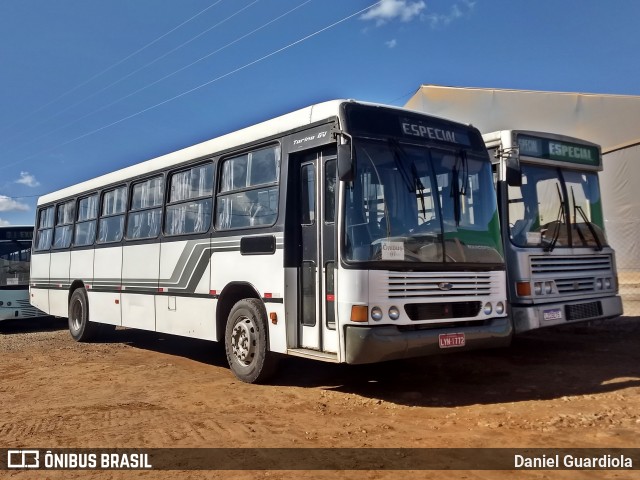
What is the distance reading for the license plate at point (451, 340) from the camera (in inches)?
247

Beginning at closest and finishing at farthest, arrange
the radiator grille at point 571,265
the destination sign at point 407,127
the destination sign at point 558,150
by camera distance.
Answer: the destination sign at point 407,127, the radiator grille at point 571,265, the destination sign at point 558,150

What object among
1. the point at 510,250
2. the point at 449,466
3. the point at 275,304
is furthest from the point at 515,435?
the point at 510,250

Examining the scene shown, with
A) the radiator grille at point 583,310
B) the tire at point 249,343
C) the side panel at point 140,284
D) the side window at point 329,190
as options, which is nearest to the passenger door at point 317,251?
the side window at point 329,190

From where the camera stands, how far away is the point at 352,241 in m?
6.05

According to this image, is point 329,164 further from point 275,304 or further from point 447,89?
point 447,89

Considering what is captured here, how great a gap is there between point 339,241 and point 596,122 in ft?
68.4

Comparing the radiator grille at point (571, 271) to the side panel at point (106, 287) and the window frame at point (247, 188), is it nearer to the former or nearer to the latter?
the window frame at point (247, 188)

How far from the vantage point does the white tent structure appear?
733 inches

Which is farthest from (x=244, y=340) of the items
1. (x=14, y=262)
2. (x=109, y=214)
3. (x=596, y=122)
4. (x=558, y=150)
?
(x=596, y=122)

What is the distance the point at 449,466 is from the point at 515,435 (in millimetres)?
1014

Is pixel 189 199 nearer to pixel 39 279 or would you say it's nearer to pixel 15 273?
pixel 39 279

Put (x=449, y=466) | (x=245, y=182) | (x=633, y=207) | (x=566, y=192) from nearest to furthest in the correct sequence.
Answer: (x=449, y=466)
(x=245, y=182)
(x=566, y=192)
(x=633, y=207)

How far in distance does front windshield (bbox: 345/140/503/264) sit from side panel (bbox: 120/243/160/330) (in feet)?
15.3

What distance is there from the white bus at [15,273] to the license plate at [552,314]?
12.7m
